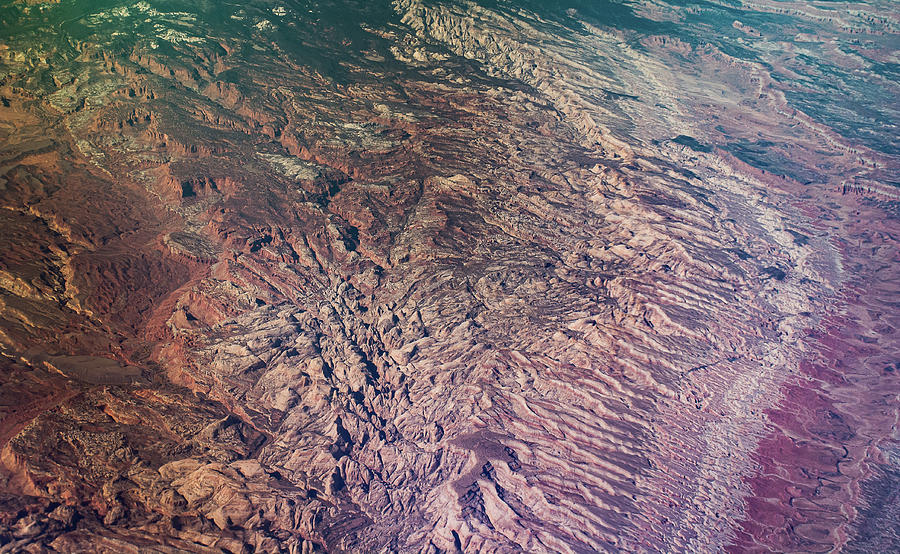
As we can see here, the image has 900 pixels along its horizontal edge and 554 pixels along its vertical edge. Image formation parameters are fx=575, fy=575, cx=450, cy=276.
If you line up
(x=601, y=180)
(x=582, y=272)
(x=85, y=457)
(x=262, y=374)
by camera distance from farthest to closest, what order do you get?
(x=601, y=180) → (x=582, y=272) → (x=262, y=374) → (x=85, y=457)

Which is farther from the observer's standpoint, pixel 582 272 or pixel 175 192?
pixel 175 192

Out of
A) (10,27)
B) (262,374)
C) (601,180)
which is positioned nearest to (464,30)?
(601,180)

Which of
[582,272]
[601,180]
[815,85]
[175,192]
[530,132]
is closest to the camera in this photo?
[582,272]

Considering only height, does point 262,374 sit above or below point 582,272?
below

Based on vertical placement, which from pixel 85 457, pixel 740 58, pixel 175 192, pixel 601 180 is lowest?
pixel 85 457

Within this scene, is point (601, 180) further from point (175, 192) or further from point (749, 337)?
point (175, 192)

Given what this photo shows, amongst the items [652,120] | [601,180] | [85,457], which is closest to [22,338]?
[85,457]

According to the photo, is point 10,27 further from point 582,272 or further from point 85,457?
point 582,272
